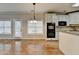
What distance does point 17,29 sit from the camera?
496 inches

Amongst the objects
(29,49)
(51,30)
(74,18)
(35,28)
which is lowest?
(29,49)

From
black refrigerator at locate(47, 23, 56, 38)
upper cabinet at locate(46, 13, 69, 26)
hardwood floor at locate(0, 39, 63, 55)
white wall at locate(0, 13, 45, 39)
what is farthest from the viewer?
white wall at locate(0, 13, 45, 39)

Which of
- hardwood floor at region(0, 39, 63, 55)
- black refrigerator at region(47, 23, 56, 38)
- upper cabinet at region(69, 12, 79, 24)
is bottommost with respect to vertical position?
hardwood floor at region(0, 39, 63, 55)

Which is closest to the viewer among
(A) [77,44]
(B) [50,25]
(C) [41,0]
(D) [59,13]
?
(C) [41,0]

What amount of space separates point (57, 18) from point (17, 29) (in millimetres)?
3567

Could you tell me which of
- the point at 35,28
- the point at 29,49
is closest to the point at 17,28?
the point at 35,28

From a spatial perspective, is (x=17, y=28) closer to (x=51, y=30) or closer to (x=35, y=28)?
(x=35, y=28)

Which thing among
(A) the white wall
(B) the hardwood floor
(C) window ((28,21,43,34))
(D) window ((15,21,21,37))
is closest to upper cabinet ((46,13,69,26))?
(A) the white wall

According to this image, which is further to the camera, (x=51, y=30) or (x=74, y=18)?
(x=51, y=30)

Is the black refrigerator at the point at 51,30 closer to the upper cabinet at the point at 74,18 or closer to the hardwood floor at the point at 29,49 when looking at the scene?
the upper cabinet at the point at 74,18

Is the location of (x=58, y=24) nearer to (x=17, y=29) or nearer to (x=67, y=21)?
(x=67, y=21)

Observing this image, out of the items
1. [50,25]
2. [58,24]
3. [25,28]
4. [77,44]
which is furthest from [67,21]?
[77,44]

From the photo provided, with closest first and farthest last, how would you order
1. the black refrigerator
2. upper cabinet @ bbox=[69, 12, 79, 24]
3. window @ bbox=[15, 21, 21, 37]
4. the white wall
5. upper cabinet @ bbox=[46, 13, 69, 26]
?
upper cabinet @ bbox=[69, 12, 79, 24], the black refrigerator, upper cabinet @ bbox=[46, 13, 69, 26], the white wall, window @ bbox=[15, 21, 21, 37]

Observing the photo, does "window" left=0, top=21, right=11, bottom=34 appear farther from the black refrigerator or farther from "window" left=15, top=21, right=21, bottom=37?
the black refrigerator
